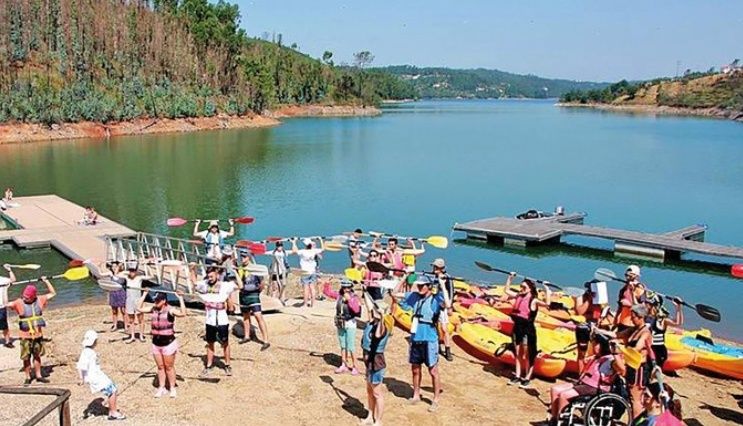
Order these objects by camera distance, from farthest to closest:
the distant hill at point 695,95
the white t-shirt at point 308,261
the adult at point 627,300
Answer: the distant hill at point 695,95 → the white t-shirt at point 308,261 → the adult at point 627,300

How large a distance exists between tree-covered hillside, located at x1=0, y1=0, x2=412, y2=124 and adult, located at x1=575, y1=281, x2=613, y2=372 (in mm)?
67108

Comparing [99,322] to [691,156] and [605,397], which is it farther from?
[691,156]

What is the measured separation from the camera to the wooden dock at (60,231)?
23.5 meters

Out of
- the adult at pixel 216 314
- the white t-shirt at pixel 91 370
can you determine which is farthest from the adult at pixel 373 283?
the white t-shirt at pixel 91 370

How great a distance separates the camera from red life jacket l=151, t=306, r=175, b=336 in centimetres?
994

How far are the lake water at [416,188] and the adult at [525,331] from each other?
8.74 m

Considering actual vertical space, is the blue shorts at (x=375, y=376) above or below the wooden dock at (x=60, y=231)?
above

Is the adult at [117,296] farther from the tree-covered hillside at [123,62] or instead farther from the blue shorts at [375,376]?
the tree-covered hillside at [123,62]

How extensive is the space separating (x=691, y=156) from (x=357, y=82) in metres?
110

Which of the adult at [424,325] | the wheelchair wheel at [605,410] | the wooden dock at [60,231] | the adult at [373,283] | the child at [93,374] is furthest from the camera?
the wooden dock at [60,231]

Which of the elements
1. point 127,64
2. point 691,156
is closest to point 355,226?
point 691,156

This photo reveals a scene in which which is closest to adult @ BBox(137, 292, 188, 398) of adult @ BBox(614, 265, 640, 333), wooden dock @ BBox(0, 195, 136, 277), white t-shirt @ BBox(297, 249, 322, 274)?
white t-shirt @ BBox(297, 249, 322, 274)

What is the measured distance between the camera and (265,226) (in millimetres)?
30609

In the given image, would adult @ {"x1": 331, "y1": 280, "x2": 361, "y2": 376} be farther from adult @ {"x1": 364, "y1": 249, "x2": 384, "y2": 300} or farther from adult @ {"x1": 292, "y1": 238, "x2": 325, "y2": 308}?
adult @ {"x1": 292, "y1": 238, "x2": 325, "y2": 308}
